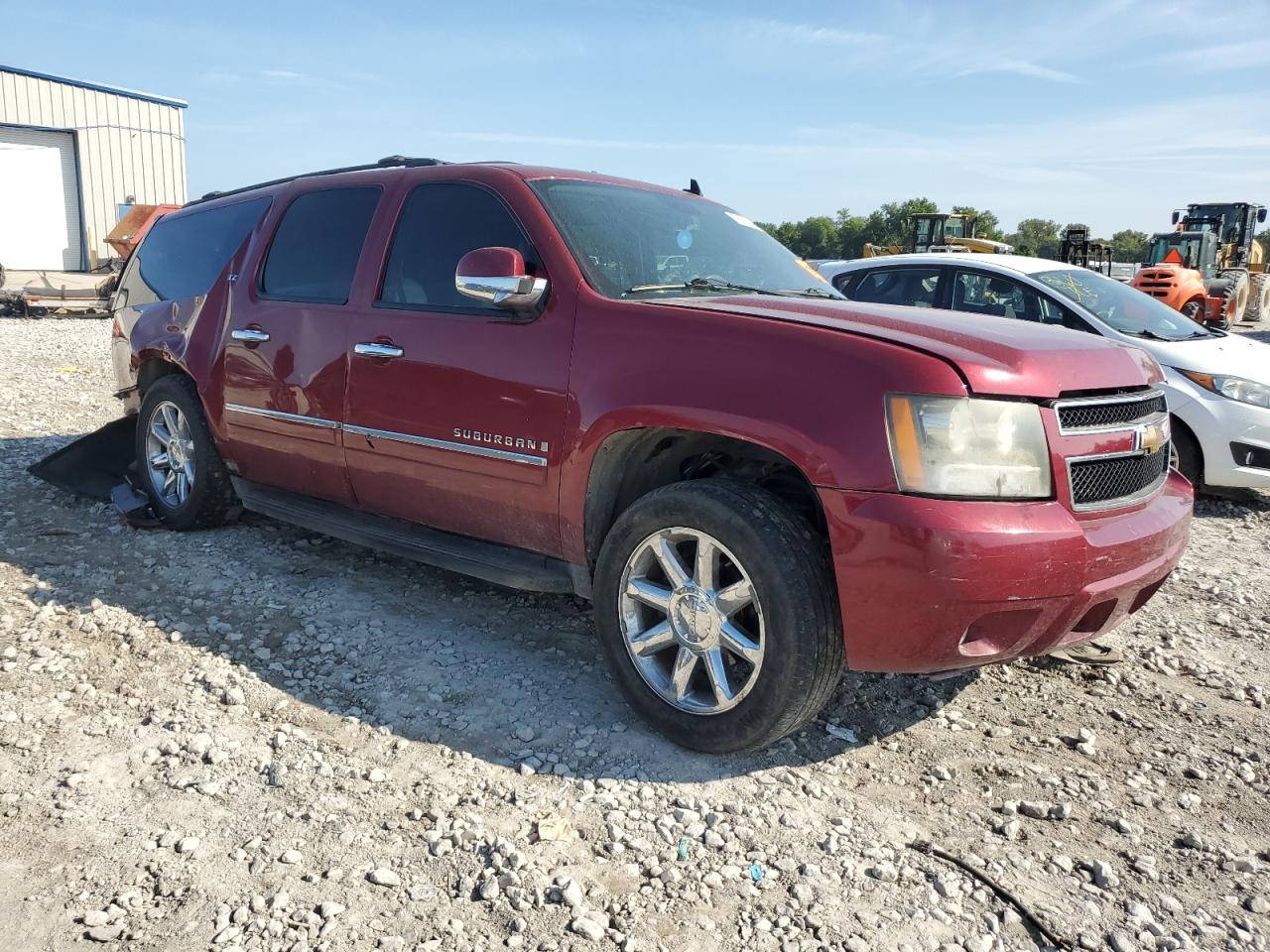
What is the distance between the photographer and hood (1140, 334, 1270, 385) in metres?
6.26

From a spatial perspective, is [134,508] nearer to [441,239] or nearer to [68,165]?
[441,239]

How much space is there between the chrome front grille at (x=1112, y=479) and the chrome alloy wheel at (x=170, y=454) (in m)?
4.25

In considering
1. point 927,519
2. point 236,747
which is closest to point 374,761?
point 236,747

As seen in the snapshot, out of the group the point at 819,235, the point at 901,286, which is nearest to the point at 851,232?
the point at 819,235

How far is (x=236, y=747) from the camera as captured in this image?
307cm

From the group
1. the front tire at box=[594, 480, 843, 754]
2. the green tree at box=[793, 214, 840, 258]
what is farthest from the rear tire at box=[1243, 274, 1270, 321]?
the green tree at box=[793, 214, 840, 258]

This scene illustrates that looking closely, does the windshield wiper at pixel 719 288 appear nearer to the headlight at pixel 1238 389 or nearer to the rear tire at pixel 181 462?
the rear tire at pixel 181 462

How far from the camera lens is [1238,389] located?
614cm

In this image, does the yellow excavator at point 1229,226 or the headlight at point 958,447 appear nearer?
the headlight at point 958,447

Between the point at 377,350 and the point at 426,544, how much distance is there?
80cm

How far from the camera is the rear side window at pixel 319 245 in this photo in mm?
4281

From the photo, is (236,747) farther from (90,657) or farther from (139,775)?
(90,657)

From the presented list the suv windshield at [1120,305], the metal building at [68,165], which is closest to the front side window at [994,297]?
the suv windshield at [1120,305]

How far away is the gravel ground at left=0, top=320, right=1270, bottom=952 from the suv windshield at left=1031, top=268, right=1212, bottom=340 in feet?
9.79
